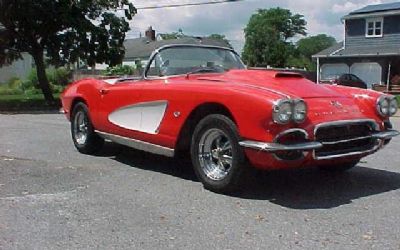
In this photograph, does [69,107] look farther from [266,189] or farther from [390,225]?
[390,225]

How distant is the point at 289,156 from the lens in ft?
17.6

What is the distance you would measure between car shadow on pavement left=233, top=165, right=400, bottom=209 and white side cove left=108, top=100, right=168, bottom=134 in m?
1.32

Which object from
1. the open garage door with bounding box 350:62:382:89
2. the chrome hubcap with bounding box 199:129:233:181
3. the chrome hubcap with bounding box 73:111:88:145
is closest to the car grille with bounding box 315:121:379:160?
the chrome hubcap with bounding box 199:129:233:181

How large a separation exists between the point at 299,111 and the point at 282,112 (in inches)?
7.2

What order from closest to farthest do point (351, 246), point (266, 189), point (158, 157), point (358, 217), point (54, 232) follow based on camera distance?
1. point (351, 246)
2. point (54, 232)
3. point (358, 217)
4. point (266, 189)
5. point (158, 157)

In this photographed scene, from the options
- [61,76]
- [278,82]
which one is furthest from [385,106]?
[61,76]

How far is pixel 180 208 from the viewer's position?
5.24 m

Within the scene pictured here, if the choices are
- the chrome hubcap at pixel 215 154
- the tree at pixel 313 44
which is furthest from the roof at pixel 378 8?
the tree at pixel 313 44

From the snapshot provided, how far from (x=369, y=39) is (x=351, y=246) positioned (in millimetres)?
34592

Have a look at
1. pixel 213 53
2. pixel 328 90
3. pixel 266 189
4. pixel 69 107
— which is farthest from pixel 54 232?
pixel 69 107

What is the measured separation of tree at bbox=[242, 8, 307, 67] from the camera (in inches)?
2800

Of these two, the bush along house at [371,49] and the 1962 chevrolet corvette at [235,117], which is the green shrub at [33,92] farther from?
the 1962 chevrolet corvette at [235,117]

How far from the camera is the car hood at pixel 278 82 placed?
5641mm

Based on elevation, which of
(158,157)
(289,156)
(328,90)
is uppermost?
(328,90)
